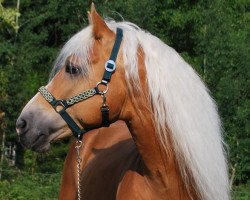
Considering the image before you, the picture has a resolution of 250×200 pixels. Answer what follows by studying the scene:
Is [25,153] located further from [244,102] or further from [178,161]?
[178,161]

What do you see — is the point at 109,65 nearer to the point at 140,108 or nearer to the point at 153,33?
the point at 140,108

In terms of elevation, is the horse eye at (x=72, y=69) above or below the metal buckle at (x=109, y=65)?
below

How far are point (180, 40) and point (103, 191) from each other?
1839 cm

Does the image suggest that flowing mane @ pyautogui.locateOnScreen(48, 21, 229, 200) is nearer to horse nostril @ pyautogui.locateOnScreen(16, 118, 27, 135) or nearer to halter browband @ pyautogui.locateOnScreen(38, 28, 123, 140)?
halter browband @ pyautogui.locateOnScreen(38, 28, 123, 140)

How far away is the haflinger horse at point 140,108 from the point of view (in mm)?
3701

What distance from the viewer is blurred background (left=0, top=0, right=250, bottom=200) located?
49.5ft

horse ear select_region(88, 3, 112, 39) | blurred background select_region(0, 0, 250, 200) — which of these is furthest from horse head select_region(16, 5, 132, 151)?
blurred background select_region(0, 0, 250, 200)

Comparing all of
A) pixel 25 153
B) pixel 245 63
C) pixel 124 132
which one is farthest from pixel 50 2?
pixel 124 132

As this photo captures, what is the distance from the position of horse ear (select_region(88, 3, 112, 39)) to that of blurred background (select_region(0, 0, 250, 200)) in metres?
6.56

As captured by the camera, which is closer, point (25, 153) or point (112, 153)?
point (112, 153)

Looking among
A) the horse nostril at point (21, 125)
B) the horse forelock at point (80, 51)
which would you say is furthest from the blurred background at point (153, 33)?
the horse nostril at point (21, 125)

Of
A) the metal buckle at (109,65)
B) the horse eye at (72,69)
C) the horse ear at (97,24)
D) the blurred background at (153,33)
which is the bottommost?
the blurred background at (153,33)

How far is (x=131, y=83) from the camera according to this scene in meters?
3.74

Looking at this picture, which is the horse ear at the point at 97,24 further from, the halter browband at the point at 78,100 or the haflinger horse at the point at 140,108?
the halter browband at the point at 78,100
